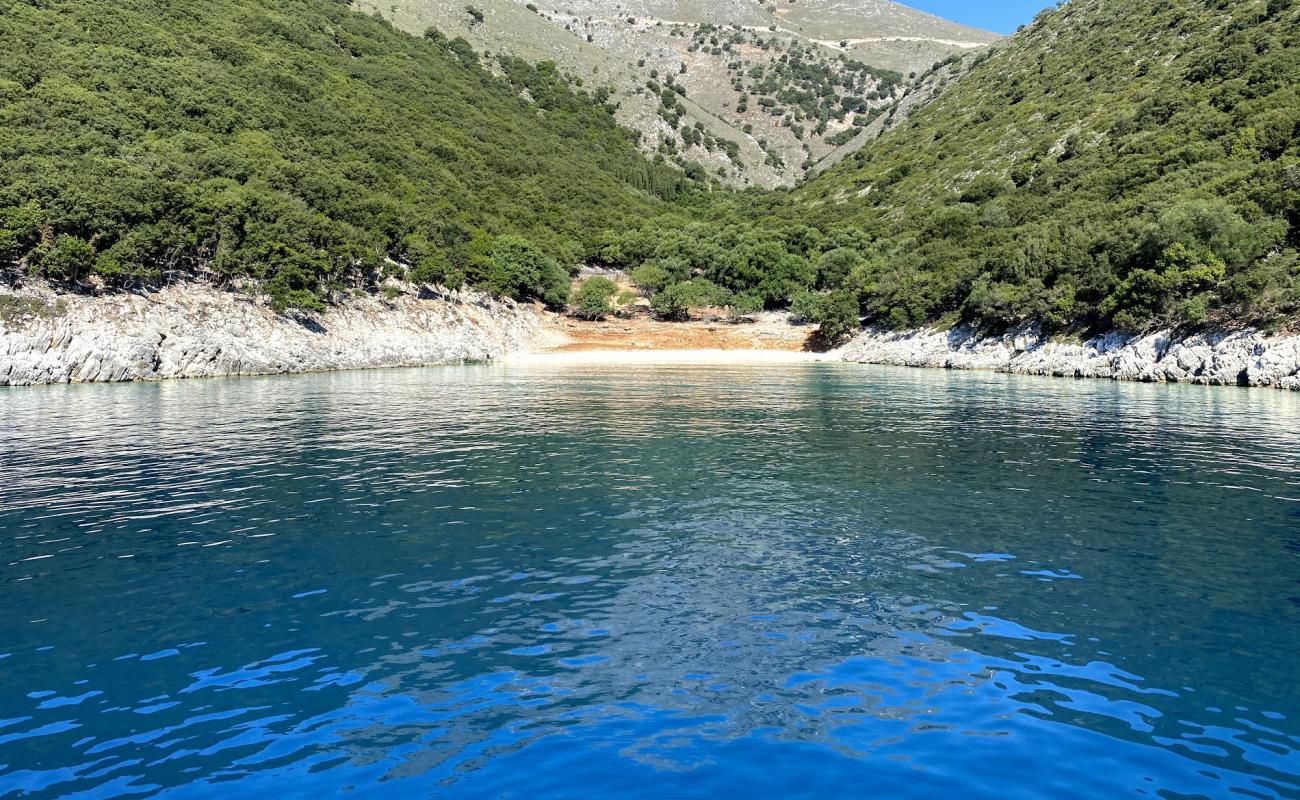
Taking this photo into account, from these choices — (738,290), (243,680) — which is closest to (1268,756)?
(243,680)

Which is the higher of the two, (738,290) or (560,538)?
(738,290)

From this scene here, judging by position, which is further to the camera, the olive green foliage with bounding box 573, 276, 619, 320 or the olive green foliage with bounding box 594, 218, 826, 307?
the olive green foliage with bounding box 594, 218, 826, 307

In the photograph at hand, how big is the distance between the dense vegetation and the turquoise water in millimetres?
50425

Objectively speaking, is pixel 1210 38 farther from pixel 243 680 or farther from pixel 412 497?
pixel 243 680

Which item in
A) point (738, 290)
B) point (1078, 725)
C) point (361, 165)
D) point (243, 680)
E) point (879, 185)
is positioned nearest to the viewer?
point (1078, 725)

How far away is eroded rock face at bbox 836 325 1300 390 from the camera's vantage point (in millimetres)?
56156

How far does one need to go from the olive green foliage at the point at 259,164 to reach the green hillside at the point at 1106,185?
57122 mm

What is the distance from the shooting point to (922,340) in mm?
92688

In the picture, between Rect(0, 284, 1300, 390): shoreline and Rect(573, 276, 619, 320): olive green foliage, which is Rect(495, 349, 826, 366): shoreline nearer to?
Rect(0, 284, 1300, 390): shoreline

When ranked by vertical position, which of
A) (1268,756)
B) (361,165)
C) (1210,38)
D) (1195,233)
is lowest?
(1268,756)

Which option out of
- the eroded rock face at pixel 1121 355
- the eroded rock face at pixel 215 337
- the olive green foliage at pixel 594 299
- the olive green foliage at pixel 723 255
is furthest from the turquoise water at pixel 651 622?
the olive green foliage at pixel 723 255

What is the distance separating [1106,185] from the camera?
3784 inches

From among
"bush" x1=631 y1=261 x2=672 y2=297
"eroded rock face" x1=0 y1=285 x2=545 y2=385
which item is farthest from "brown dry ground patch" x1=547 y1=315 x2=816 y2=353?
"eroded rock face" x1=0 y1=285 x2=545 y2=385

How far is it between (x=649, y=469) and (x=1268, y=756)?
19374mm
